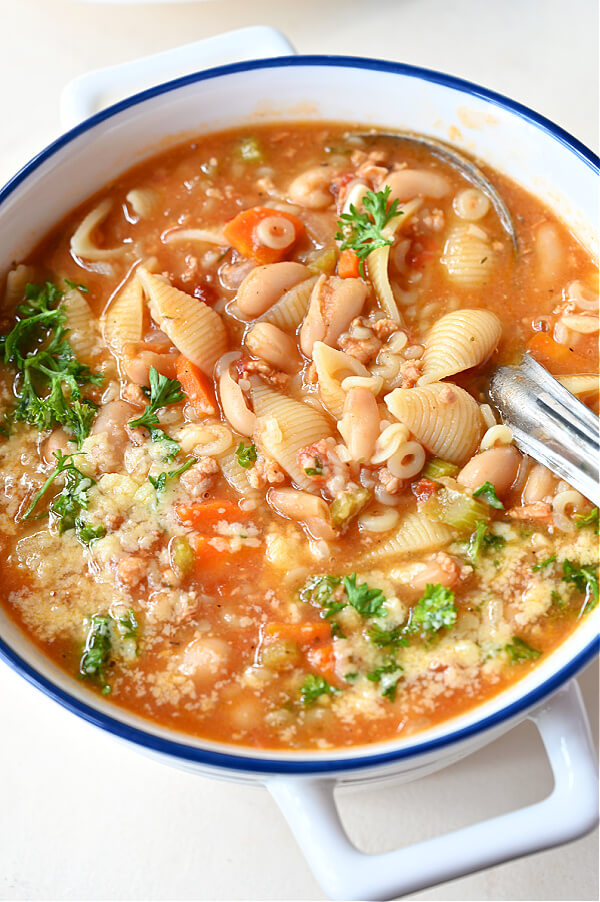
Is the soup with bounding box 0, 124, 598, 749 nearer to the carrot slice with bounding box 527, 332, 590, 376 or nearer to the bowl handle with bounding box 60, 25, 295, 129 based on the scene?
the carrot slice with bounding box 527, 332, 590, 376

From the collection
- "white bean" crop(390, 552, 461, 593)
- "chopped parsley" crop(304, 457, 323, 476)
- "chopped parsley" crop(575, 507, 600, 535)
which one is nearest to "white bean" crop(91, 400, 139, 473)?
"chopped parsley" crop(304, 457, 323, 476)

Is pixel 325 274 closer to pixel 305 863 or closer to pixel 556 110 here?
pixel 556 110

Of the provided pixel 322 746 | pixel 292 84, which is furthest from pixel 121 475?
pixel 292 84

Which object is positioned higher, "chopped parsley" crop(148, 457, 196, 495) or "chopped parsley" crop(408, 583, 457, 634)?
"chopped parsley" crop(148, 457, 196, 495)

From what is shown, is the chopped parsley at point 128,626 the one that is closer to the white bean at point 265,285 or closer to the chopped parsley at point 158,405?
the chopped parsley at point 158,405

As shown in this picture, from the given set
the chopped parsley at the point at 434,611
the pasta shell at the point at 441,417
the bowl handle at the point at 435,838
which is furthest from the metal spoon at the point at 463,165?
the bowl handle at the point at 435,838

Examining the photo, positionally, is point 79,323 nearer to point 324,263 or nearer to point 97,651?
point 324,263
